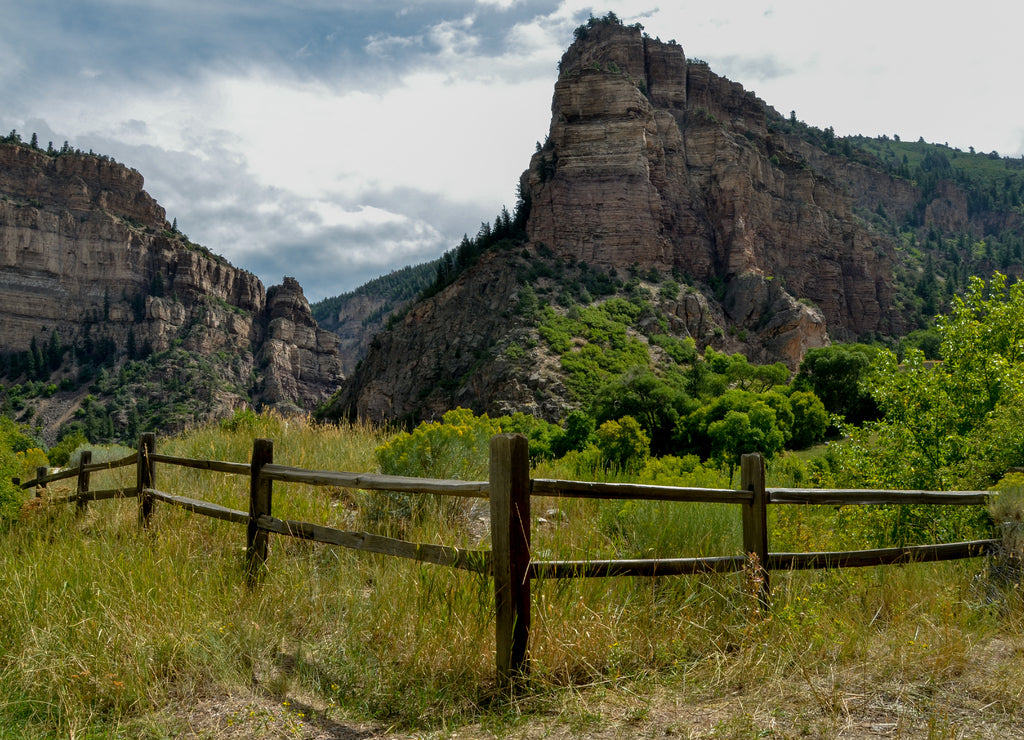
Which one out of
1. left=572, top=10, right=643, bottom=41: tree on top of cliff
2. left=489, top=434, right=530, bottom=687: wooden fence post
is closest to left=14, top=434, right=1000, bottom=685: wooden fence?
left=489, top=434, right=530, bottom=687: wooden fence post

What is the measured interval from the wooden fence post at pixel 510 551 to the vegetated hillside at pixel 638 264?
126ft

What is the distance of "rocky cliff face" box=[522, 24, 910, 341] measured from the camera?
61.3 m

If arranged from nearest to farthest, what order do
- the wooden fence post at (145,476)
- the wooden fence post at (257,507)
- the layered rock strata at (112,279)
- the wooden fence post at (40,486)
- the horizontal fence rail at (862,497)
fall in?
the horizontal fence rail at (862,497) → the wooden fence post at (257,507) → the wooden fence post at (145,476) → the wooden fence post at (40,486) → the layered rock strata at (112,279)

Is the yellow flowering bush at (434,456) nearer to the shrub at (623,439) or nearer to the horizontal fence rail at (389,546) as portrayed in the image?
the horizontal fence rail at (389,546)

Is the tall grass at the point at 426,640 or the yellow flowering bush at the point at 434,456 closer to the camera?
the tall grass at the point at 426,640

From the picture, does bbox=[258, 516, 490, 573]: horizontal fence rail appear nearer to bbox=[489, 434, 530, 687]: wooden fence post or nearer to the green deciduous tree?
bbox=[489, 434, 530, 687]: wooden fence post

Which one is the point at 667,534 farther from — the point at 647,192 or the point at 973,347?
the point at 647,192

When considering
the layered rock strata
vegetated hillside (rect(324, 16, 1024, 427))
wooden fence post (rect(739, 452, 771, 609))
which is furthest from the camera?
the layered rock strata

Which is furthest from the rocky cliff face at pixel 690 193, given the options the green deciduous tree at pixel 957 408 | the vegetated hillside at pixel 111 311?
the vegetated hillside at pixel 111 311

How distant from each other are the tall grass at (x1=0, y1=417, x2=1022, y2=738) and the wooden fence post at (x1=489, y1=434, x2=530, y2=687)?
0.15m

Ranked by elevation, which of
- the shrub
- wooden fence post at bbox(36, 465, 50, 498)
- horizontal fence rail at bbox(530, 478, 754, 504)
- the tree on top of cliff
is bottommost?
the shrub

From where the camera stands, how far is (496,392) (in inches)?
1753

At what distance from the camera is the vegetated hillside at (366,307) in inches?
6501

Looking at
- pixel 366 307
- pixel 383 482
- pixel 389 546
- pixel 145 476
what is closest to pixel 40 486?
pixel 145 476
